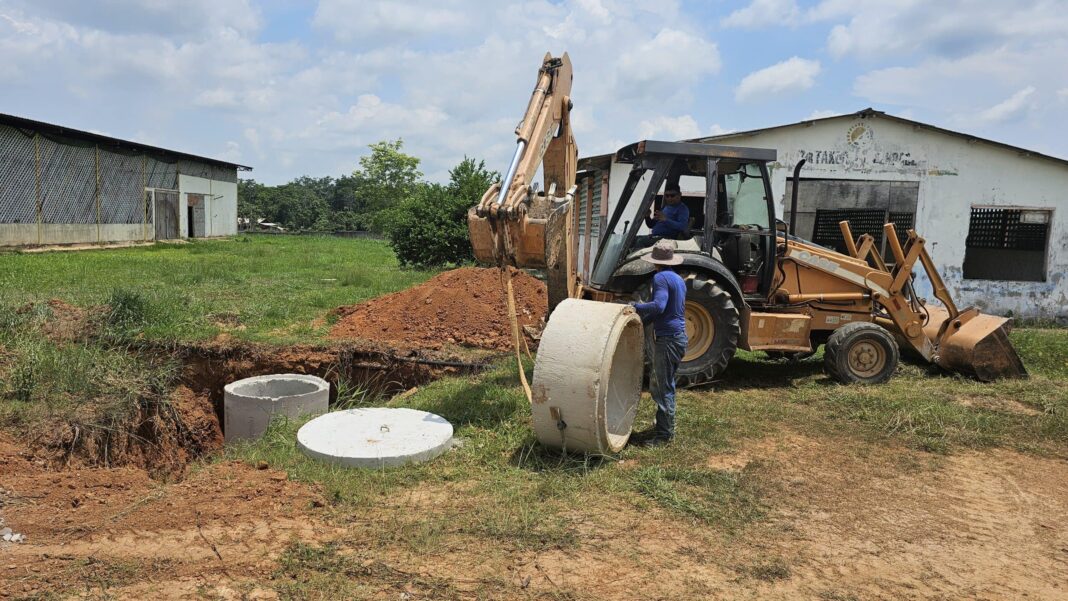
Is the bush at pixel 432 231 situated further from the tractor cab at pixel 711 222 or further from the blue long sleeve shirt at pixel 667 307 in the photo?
the blue long sleeve shirt at pixel 667 307

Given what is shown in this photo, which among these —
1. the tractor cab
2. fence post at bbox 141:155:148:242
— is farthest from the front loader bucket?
fence post at bbox 141:155:148:242

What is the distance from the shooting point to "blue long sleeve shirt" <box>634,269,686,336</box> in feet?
19.6

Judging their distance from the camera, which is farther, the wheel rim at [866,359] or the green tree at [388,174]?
the green tree at [388,174]

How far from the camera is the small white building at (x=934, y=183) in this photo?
14.2 metres

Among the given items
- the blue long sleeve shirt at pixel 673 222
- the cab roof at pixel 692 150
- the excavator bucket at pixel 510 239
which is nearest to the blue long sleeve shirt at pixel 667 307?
the excavator bucket at pixel 510 239

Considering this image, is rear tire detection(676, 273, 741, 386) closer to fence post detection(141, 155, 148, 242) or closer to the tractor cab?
the tractor cab

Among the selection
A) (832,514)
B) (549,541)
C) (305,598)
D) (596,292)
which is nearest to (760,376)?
(596,292)

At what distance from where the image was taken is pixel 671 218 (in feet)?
26.0

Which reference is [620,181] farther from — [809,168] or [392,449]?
[392,449]

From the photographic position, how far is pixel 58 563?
384cm

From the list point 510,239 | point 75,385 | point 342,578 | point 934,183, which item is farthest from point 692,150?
point 934,183

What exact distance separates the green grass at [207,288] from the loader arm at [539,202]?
4242mm

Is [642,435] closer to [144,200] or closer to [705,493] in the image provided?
[705,493]

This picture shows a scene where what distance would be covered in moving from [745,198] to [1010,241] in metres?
11.2
